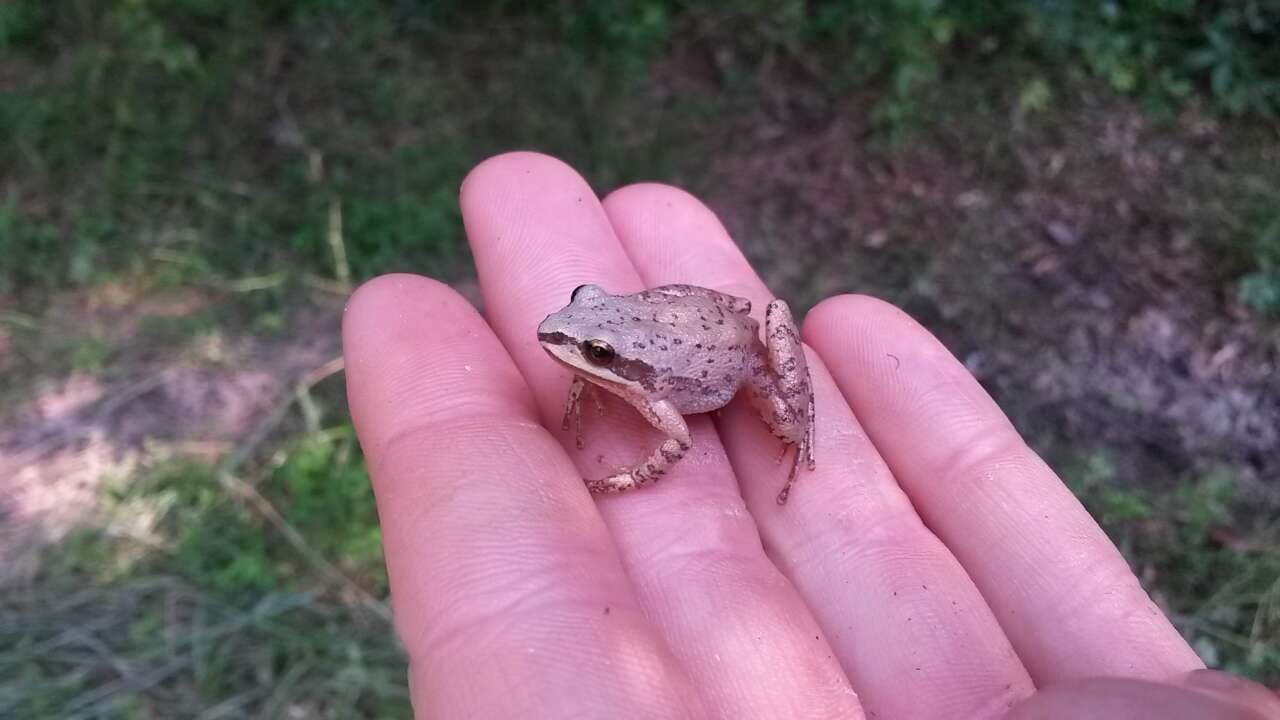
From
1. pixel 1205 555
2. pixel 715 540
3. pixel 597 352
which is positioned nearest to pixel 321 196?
pixel 597 352

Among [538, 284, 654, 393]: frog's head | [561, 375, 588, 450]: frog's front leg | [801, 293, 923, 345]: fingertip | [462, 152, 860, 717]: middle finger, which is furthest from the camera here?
[801, 293, 923, 345]: fingertip

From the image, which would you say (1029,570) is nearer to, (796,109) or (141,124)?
(796,109)

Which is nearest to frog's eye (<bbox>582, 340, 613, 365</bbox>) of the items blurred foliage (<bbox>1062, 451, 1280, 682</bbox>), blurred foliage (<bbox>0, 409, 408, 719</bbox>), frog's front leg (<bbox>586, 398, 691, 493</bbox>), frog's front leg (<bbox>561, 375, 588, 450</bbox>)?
frog's front leg (<bbox>561, 375, 588, 450</bbox>)

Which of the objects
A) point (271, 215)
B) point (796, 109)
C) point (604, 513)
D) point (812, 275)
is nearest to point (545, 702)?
point (604, 513)

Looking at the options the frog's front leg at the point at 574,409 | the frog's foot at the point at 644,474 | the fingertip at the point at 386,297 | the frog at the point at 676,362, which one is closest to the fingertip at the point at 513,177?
the fingertip at the point at 386,297

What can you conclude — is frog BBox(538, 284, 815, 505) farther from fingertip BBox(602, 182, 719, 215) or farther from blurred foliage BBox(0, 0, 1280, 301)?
blurred foliage BBox(0, 0, 1280, 301)

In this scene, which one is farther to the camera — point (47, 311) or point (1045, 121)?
point (1045, 121)
